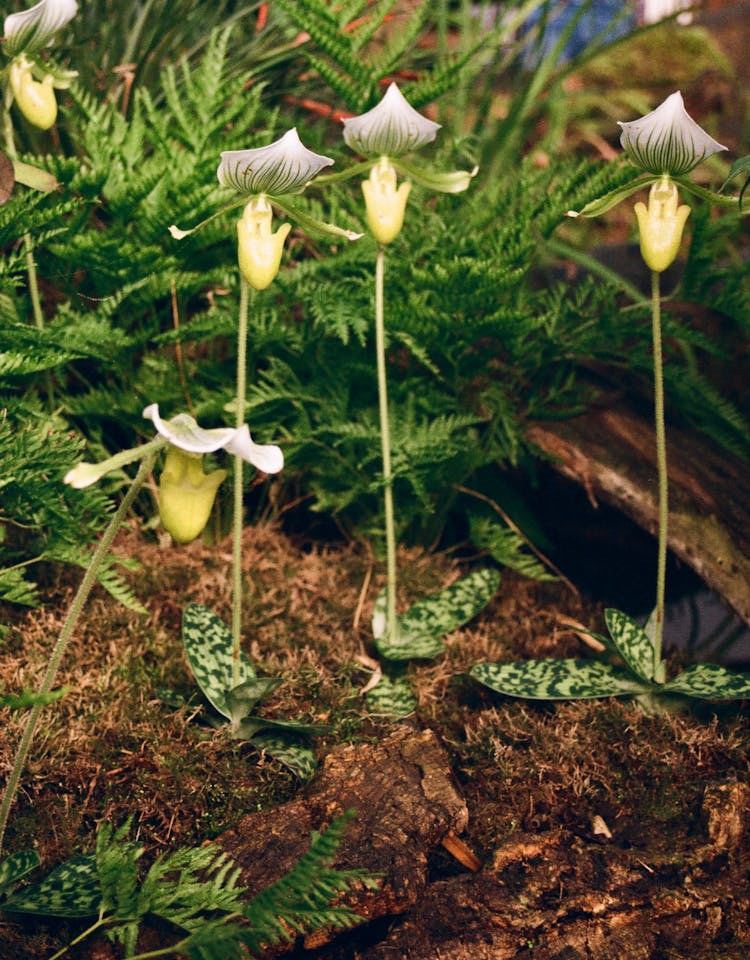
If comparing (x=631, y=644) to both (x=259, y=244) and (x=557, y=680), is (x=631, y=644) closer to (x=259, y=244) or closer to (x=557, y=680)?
(x=557, y=680)

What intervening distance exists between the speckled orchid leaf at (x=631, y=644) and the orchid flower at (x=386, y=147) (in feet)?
2.80

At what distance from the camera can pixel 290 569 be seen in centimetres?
222

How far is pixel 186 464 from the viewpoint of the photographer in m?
1.27

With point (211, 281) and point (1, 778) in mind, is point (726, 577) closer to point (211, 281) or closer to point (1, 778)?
point (211, 281)

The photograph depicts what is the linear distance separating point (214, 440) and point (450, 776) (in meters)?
0.83

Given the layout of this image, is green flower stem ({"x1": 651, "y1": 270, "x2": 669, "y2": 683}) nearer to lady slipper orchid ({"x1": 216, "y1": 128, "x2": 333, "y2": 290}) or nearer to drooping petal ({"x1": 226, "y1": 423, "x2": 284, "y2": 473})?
lady slipper orchid ({"x1": 216, "y1": 128, "x2": 333, "y2": 290})

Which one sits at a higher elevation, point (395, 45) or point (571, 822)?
point (395, 45)

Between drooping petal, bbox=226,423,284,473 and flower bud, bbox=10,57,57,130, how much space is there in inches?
39.7

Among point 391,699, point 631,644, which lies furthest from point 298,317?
point 631,644

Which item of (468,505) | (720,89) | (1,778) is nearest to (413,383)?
(468,505)

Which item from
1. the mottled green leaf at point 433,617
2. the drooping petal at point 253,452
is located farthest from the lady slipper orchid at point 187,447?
the mottled green leaf at point 433,617

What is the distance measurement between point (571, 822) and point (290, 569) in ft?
2.95

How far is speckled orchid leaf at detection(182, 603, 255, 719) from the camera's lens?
65.4 inches

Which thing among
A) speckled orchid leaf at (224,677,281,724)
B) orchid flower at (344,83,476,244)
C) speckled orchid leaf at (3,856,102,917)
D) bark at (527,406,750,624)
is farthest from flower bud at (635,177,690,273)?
speckled orchid leaf at (3,856,102,917)
